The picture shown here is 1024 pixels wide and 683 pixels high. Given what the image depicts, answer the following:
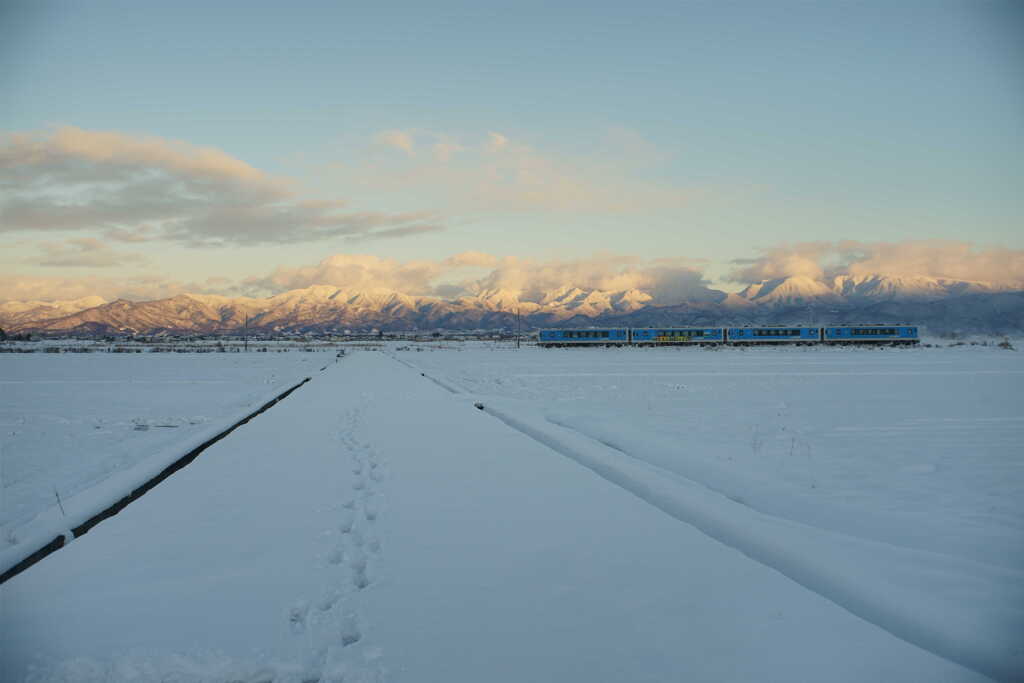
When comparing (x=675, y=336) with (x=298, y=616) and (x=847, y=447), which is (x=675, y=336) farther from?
(x=298, y=616)

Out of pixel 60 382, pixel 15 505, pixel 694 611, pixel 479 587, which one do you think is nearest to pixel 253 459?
pixel 15 505

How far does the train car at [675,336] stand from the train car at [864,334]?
12244 mm

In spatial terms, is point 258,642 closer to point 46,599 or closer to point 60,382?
point 46,599

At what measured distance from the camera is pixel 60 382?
23062 millimetres

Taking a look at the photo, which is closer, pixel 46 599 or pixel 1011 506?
pixel 46 599

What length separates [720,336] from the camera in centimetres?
8181

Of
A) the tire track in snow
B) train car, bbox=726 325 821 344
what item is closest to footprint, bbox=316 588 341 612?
the tire track in snow

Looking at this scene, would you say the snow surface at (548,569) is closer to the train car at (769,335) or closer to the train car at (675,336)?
the train car at (675,336)

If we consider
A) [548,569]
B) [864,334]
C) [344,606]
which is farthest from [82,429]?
[864,334]

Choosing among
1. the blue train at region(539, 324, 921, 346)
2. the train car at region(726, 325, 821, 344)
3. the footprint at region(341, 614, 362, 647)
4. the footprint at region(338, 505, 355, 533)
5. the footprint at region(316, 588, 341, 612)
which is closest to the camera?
the footprint at region(341, 614, 362, 647)

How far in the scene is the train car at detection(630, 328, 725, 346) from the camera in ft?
269

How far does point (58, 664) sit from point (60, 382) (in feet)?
78.1

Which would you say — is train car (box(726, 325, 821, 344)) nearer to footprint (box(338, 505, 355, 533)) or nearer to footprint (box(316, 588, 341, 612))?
footprint (box(338, 505, 355, 533))

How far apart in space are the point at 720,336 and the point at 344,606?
270 feet
